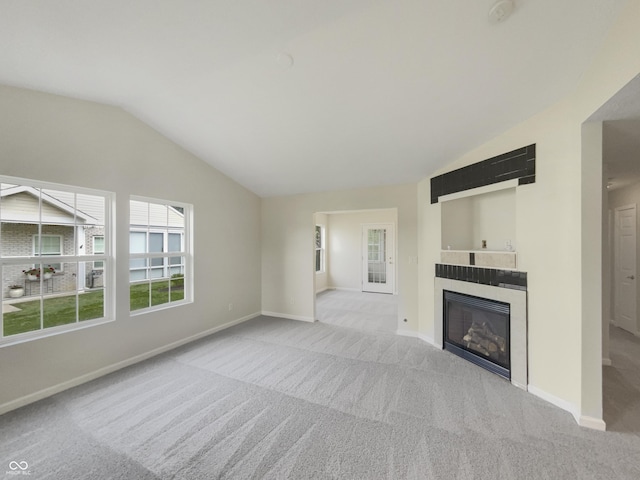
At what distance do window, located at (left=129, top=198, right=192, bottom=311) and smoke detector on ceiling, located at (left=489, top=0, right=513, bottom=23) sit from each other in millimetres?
3988

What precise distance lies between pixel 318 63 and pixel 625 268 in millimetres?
5620

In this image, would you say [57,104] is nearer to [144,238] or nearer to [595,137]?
[144,238]

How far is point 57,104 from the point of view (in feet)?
8.31

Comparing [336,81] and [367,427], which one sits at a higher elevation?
[336,81]

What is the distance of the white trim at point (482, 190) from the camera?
2.62 metres

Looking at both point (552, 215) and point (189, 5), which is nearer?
point (189, 5)

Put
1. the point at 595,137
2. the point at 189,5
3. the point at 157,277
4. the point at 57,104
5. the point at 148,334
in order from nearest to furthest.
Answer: the point at 189,5 < the point at 595,137 < the point at 57,104 < the point at 148,334 < the point at 157,277

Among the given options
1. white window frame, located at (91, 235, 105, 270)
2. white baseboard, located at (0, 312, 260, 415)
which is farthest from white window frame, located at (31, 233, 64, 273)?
white baseboard, located at (0, 312, 260, 415)

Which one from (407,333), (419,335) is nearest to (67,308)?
(407,333)

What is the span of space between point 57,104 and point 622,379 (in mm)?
6557

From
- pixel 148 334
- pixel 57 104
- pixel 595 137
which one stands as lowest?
pixel 148 334

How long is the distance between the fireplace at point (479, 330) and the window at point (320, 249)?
4.67 m

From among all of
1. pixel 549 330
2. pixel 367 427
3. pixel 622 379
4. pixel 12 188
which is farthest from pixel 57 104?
pixel 622 379

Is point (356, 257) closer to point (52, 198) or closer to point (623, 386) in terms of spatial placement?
point (623, 386)
